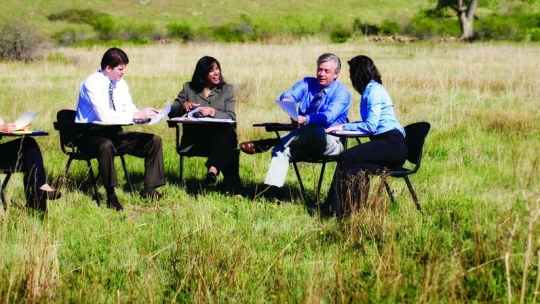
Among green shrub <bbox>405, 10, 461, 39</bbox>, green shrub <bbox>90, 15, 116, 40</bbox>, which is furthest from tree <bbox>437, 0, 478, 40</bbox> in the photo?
green shrub <bbox>90, 15, 116, 40</bbox>

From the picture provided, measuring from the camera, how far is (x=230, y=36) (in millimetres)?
38781

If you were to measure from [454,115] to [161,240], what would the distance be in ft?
20.2

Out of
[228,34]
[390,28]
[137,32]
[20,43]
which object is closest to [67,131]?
[20,43]

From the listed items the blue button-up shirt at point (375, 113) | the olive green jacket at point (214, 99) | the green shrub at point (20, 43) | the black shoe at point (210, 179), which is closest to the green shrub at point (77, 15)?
the green shrub at point (20, 43)

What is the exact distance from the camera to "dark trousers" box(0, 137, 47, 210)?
5.23 m

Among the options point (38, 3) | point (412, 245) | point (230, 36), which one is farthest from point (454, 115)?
point (38, 3)

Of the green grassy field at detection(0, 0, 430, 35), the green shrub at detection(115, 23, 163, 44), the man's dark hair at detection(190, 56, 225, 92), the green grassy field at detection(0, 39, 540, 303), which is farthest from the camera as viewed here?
the green grassy field at detection(0, 0, 430, 35)

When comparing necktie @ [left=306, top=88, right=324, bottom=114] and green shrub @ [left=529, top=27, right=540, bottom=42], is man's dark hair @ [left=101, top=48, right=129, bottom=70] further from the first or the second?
green shrub @ [left=529, top=27, right=540, bottom=42]

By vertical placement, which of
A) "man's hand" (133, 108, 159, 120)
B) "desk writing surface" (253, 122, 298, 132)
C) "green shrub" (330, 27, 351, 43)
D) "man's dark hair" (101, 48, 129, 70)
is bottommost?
"green shrub" (330, 27, 351, 43)

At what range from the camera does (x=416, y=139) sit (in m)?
5.40

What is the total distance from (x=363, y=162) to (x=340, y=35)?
108ft

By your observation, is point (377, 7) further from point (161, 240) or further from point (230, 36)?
point (161, 240)

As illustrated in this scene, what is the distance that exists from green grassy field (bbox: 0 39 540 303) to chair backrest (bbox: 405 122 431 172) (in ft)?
1.13

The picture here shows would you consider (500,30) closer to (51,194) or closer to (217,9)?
(217,9)
